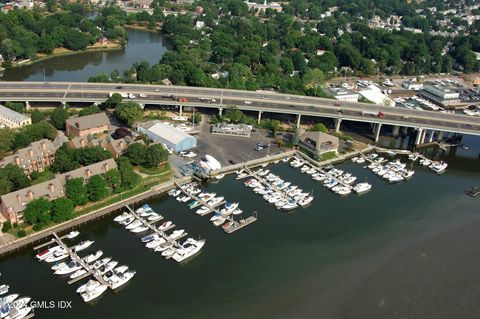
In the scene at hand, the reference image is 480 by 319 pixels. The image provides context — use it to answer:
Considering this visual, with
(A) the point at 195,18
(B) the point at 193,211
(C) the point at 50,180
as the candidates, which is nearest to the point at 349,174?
(B) the point at 193,211

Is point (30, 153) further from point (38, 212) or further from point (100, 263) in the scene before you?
point (100, 263)

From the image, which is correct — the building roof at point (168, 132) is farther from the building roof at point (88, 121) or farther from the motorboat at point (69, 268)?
the motorboat at point (69, 268)

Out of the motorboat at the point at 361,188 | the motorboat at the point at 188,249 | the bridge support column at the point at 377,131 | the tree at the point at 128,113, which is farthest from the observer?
the bridge support column at the point at 377,131

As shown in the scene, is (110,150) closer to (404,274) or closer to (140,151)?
(140,151)

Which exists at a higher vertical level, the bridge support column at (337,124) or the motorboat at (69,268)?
the bridge support column at (337,124)

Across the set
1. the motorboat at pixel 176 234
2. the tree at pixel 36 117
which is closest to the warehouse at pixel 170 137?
the tree at pixel 36 117

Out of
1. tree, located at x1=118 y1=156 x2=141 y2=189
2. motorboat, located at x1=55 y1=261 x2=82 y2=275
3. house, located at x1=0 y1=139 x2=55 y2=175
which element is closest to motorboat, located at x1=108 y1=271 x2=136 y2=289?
motorboat, located at x1=55 y1=261 x2=82 y2=275
